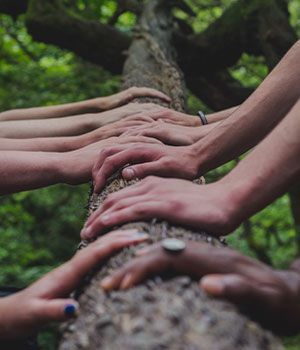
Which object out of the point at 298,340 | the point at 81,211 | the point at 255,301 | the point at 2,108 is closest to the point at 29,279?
the point at 81,211

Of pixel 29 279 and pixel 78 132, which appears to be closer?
pixel 78 132

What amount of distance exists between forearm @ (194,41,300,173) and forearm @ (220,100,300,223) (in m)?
0.58

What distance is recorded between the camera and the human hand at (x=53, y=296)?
4.06 ft

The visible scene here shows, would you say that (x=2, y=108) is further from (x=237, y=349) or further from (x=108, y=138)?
(x=237, y=349)

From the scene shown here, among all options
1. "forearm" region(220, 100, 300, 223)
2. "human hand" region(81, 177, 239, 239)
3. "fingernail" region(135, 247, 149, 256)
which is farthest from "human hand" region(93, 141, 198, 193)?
"fingernail" region(135, 247, 149, 256)

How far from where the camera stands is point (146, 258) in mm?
1180

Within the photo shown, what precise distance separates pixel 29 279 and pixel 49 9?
8.52 feet

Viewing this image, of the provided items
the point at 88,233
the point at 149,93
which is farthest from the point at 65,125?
the point at 88,233

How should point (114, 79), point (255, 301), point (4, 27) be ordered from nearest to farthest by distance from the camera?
1. point (255, 301)
2. point (114, 79)
3. point (4, 27)

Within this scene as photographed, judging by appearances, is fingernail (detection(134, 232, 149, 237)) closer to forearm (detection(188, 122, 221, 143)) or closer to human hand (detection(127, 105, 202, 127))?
forearm (detection(188, 122, 221, 143))

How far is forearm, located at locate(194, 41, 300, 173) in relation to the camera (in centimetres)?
203

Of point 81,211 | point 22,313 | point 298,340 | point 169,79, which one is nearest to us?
point 22,313

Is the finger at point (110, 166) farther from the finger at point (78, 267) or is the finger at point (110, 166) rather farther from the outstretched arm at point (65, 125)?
the outstretched arm at point (65, 125)

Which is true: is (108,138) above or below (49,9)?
above
